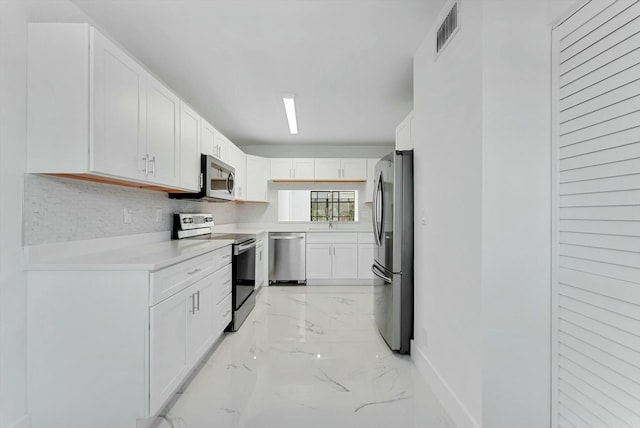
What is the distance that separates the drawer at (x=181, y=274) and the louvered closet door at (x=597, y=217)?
197 centimetres

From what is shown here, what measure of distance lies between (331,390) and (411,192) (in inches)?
62.6

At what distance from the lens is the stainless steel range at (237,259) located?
3273 mm

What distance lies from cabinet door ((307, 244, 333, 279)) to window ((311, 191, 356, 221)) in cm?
70

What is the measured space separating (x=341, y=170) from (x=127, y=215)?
12.0 feet

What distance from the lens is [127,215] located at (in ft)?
8.51

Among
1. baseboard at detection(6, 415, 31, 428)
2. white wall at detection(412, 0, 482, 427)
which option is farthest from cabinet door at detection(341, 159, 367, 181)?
baseboard at detection(6, 415, 31, 428)

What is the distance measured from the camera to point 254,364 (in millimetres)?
2557

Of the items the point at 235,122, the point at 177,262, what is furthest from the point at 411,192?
the point at 235,122

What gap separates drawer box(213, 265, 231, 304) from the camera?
2.78 meters

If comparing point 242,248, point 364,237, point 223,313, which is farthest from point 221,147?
point 364,237

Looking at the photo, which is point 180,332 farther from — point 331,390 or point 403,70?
point 403,70

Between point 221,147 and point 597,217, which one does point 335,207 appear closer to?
point 221,147

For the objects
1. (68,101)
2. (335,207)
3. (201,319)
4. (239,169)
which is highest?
(239,169)

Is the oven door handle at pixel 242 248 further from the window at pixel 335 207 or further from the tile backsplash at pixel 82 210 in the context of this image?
the window at pixel 335 207
